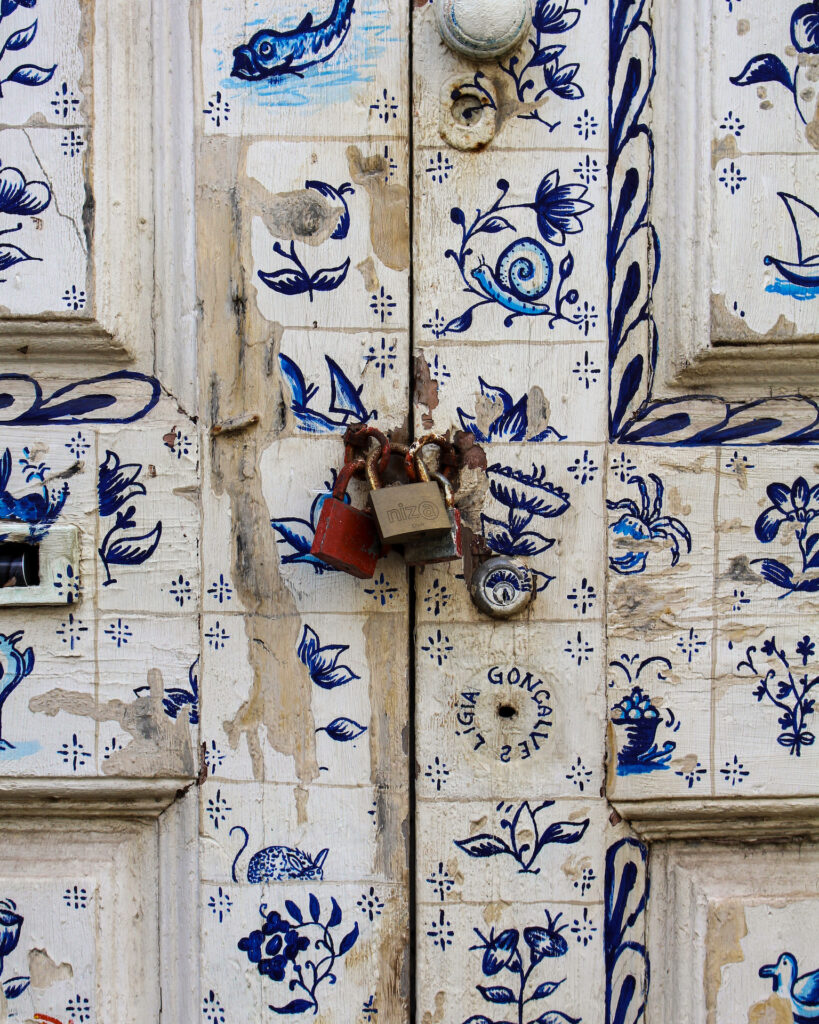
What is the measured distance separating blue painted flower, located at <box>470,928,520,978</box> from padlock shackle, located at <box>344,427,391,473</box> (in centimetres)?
58

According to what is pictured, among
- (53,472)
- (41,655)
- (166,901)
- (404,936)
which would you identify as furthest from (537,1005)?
(53,472)

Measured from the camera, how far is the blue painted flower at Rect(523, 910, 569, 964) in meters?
0.99

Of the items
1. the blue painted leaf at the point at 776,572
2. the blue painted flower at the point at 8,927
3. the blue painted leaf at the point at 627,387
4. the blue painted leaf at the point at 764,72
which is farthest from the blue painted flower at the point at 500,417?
the blue painted flower at the point at 8,927

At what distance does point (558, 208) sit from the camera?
96cm

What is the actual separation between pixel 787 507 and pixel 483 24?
653mm

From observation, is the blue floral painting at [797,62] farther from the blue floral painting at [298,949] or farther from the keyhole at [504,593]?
the blue floral painting at [298,949]

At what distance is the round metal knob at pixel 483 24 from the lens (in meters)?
0.90

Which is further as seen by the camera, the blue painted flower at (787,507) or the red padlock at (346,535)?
the blue painted flower at (787,507)

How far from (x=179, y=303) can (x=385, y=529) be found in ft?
1.26

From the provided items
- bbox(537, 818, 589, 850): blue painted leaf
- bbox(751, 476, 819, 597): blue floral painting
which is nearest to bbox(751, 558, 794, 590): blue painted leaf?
bbox(751, 476, 819, 597): blue floral painting

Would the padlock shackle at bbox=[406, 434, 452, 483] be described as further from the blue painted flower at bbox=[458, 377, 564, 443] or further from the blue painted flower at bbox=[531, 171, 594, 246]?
the blue painted flower at bbox=[531, 171, 594, 246]

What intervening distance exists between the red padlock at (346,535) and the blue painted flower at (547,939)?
48 cm

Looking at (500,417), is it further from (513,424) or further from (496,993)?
(496,993)

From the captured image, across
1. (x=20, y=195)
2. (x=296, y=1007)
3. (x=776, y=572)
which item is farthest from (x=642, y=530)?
(x=20, y=195)
